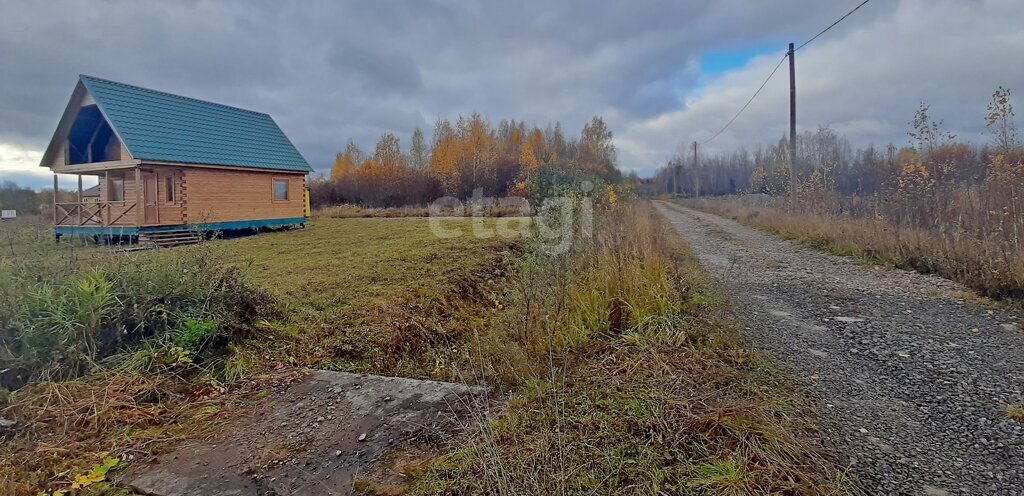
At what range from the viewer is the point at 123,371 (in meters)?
3.09

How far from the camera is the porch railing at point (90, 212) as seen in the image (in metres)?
13.3

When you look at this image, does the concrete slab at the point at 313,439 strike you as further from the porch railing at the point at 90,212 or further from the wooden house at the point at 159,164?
the porch railing at the point at 90,212

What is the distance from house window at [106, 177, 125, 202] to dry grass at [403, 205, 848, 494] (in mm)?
15865

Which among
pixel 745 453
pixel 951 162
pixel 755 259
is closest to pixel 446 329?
pixel 745 453

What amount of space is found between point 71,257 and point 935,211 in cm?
1099

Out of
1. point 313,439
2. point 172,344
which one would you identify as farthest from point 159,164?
point 313,439

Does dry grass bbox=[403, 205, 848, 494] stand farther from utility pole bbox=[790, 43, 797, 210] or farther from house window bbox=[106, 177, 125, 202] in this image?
house window bbox=[106, 177, 125, 202]

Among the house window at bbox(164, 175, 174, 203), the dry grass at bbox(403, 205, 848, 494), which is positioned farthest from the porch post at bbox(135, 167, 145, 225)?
the dry grass at bbox(403, 205, 848, 494)

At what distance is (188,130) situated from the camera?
1462cm

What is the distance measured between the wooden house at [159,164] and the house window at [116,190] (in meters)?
0.03

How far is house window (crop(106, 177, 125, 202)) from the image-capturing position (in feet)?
46.9

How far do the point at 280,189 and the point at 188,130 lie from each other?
3.28 m

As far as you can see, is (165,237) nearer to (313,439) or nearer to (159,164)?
(159,164)

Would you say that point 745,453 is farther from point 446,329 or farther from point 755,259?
point 755,259
